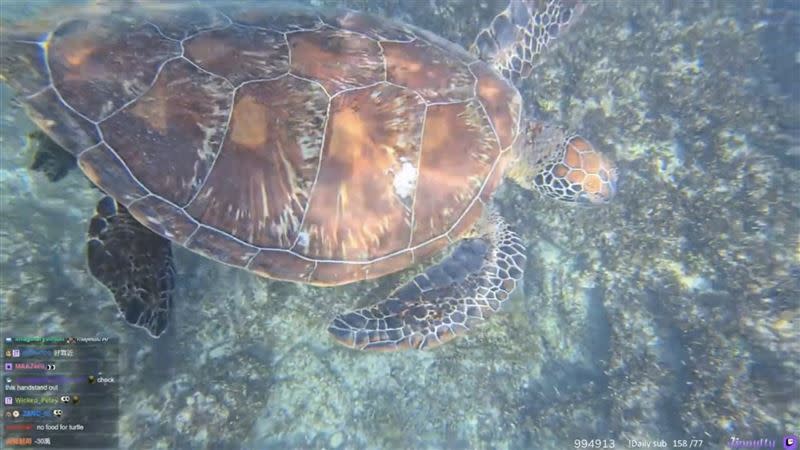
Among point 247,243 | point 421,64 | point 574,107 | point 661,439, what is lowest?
point 661,439

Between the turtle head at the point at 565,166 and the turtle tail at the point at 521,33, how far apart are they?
822mm

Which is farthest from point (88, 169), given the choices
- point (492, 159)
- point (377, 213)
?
point (492, 159)

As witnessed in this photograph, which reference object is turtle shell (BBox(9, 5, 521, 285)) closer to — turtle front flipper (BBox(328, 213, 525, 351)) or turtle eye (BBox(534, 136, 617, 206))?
turtle front flipper (BBox(328, 213, 525, 351))

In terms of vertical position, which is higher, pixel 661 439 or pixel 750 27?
pixel 750 27

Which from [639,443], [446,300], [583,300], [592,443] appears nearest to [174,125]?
[446,300]

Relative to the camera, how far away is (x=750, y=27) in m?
3.97

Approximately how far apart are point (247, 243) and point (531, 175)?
2584mm

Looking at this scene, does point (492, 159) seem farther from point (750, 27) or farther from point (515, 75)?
point (750, 27)

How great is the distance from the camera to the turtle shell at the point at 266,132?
2279mm
